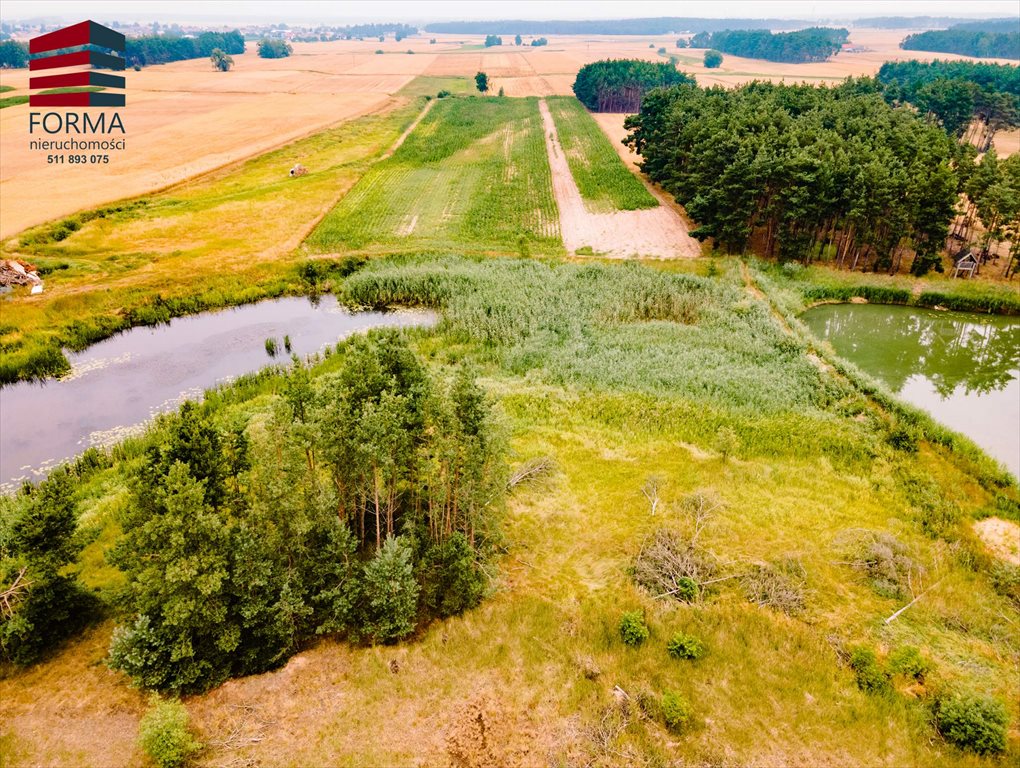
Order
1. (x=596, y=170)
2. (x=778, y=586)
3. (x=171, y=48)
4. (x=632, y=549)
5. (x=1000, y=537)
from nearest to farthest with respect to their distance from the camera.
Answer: (x=778, y=586) → (x=632, y=549) → (x=1000, y=537) → (x=596, y=170) → (x=171, y=48)

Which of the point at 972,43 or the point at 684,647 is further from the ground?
→ the point at 972,43

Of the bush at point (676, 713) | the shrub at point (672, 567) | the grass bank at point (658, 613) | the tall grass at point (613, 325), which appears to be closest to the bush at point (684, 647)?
the grass bank at point (658, 613)

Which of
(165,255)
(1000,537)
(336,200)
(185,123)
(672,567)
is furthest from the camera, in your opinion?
(185,123)

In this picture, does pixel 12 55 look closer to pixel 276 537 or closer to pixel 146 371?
pixel 146 371

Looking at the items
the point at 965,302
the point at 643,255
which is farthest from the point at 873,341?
the point at 643,255

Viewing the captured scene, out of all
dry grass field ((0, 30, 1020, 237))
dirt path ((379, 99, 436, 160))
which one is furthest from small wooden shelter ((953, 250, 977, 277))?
dirt path ((379, 99, 436, 160))

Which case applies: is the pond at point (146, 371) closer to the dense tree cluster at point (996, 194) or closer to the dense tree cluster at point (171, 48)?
the dense tree cluster at point (996, 194)

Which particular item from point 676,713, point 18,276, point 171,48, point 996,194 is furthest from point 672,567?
point 171,48

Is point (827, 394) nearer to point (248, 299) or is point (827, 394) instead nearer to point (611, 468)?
point (611, 468)
